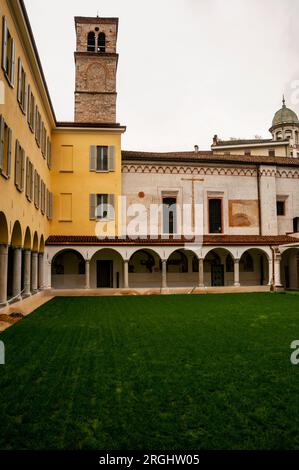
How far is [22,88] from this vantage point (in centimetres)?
1605

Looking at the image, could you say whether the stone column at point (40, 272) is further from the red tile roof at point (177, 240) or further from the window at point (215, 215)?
the window at point (215, 215)

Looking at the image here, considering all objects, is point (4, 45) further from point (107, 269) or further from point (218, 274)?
point (218, 274)

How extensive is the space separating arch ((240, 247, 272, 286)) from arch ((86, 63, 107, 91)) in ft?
56.4

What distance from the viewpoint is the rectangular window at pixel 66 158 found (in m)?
26.5

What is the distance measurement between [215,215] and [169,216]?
3.58 metres

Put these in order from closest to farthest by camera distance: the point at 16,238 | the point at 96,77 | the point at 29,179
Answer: the point at 16,238 < the point at 29,179 < the point at 96,77

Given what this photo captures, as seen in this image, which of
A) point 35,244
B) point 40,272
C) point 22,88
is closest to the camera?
point 22,88

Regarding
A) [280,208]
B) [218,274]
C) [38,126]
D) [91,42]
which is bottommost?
[218,274]

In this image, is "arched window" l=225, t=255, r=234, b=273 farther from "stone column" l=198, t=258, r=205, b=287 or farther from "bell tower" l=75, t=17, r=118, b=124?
"bell tower" l=75, t=17, r=118, b=124

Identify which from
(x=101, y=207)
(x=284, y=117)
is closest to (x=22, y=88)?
(x=101, y=207)

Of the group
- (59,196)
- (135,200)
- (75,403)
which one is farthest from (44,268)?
(75,403)

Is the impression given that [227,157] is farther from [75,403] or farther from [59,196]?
[75,403]

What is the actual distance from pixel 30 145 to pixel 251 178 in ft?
59.1

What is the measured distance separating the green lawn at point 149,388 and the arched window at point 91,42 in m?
26.7
